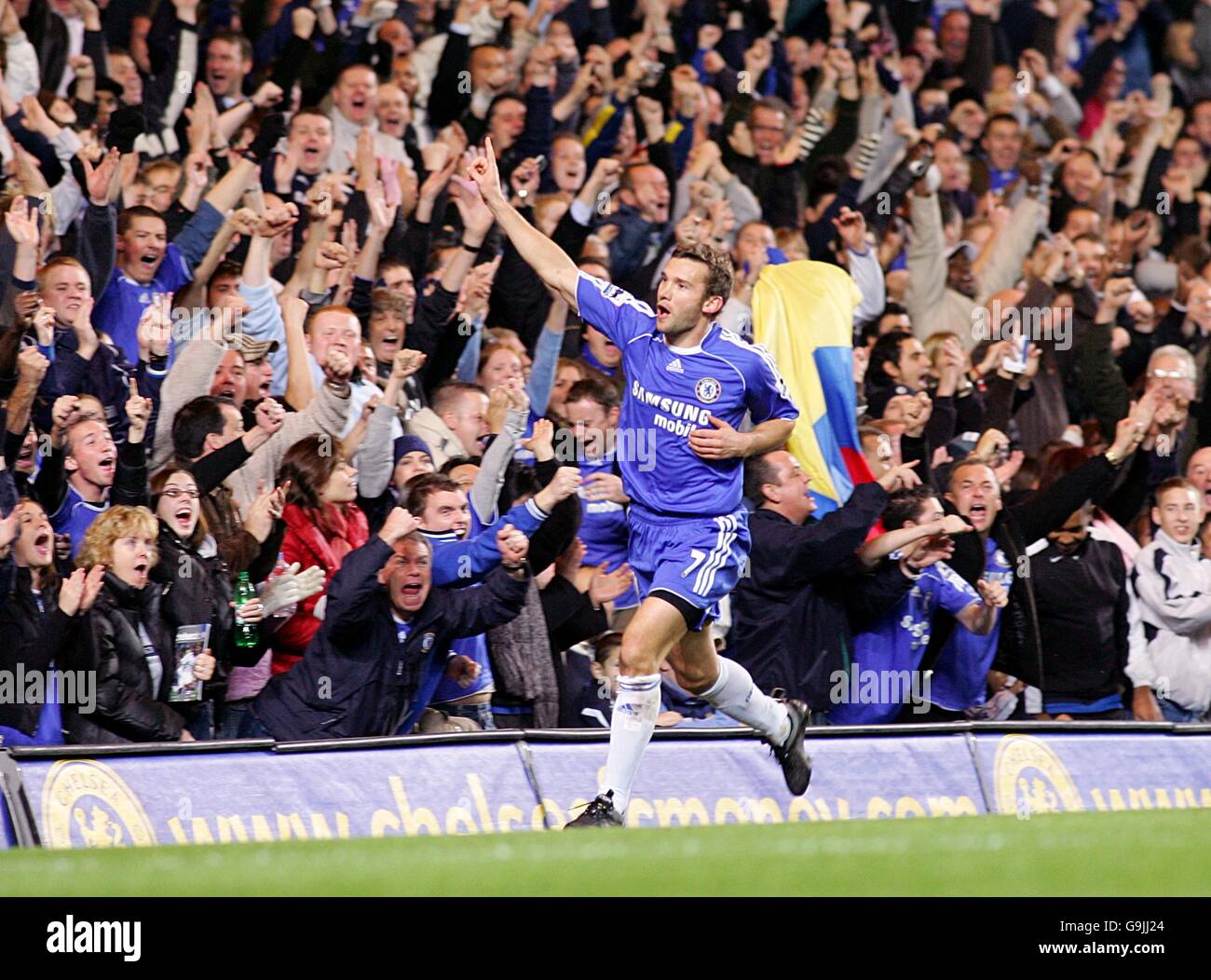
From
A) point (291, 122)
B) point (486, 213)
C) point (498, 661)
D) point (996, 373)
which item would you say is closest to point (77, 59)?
point (291, 122)

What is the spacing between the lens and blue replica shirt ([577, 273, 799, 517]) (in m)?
7.68

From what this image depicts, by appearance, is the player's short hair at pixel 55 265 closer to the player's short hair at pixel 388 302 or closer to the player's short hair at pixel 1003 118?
the player's short hair at pixel 388 302

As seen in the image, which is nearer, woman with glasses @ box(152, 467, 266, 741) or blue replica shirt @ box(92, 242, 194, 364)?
woman with glasses @ box(152, 467, 266, 741)

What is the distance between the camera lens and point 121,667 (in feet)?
25.8

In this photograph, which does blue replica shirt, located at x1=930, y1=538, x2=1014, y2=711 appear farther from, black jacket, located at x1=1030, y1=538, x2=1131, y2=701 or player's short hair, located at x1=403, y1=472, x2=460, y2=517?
player's short hair, located at x1=403, y1=472, x2=460, y2=517

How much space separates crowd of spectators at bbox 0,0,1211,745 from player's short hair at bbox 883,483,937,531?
0.02 m

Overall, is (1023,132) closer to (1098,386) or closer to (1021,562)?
(1098,386)

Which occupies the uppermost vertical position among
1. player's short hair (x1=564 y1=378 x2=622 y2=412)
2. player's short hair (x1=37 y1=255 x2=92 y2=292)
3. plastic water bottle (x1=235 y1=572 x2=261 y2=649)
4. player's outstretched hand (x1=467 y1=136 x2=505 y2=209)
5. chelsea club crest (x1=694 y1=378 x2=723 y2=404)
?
player's outstretched hand (x1=467 y1=136 x2=505 y2=209)

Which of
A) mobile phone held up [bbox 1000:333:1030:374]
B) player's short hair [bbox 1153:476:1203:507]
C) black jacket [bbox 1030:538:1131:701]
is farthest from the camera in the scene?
mobile phone held up [bbox 1000:333:1030:374]

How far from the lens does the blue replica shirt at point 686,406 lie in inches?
302

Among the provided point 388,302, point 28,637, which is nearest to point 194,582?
point 28,637

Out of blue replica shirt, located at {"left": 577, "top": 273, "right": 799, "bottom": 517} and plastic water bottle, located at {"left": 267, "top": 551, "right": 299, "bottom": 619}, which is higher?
blue replica shirt, located at {"left": 577, "top": 273, "right": 799, "bottom": 517}

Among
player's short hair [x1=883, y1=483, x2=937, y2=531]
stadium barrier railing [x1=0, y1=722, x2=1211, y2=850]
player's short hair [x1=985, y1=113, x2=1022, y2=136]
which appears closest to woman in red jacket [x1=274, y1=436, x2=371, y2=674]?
stadium barrier railing [x1=0, y1=722, x2=1211, y2=850]

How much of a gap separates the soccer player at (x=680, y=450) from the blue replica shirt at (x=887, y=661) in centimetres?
169
